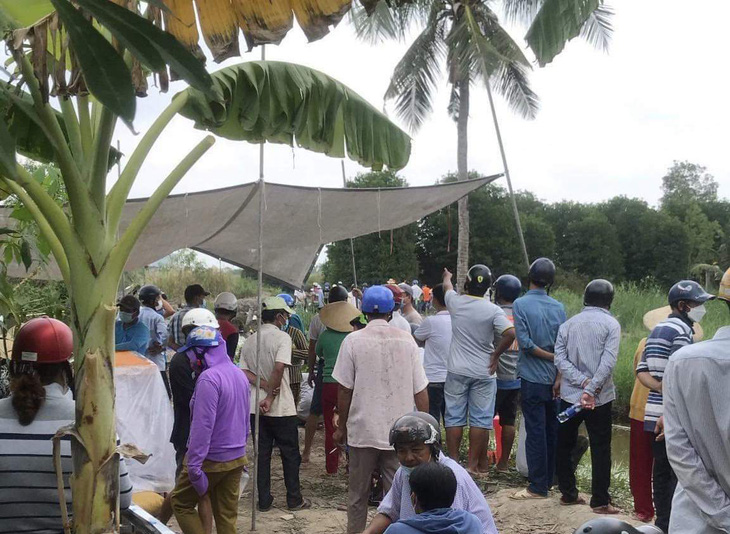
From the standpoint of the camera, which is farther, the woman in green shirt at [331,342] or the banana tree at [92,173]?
the woman in green shirt at [331,342]

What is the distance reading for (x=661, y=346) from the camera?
4773 millimetres

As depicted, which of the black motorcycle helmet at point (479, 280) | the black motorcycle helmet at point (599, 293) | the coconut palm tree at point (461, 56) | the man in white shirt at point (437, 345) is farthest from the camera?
the coconut palm tree at point (461, 56)

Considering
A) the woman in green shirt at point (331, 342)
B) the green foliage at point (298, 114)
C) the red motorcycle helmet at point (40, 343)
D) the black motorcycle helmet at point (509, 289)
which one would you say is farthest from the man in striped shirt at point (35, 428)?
the black motorcycle helmet at point (509, 289)

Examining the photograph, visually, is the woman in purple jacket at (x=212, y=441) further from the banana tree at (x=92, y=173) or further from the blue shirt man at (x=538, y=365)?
the blue shirt man at (x=538, y=365)

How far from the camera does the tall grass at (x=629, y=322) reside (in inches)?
518

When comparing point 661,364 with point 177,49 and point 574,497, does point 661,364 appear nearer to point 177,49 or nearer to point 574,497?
point 574,497

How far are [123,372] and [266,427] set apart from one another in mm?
1310

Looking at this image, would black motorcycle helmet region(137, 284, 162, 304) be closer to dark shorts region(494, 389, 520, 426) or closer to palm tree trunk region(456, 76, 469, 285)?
dark shorts region(494, 389, 520, 426)

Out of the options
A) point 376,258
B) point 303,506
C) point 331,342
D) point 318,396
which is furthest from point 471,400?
point 376,258

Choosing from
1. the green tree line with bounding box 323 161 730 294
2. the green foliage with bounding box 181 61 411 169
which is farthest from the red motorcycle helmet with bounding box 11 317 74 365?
the green tree line with bounding box 323 161 730 294

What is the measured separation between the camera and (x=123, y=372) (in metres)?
6.54

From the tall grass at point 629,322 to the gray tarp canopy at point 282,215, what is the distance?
720 centimetres

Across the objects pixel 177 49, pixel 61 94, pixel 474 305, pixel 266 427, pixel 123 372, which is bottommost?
pixel 266 427

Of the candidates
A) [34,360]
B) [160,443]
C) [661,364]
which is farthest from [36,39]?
[160,443]
